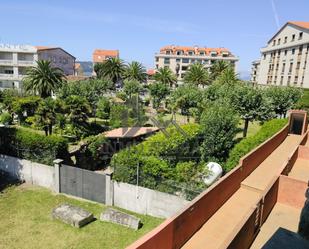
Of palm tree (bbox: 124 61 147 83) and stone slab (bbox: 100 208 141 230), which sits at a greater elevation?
palm tree (bbox: 124 61 147 83)

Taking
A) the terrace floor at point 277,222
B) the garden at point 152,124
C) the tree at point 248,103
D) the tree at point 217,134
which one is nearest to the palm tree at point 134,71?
the garden at point 152,124

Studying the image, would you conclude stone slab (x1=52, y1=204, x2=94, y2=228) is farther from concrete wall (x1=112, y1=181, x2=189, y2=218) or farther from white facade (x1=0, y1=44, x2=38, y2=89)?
white facade (x1=0, y1=44, x2=38, y2=89)

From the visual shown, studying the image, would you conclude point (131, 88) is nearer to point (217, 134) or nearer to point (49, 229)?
point (217, 134)

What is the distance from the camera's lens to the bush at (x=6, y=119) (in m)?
33.2

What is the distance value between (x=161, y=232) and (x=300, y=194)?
6592 mm

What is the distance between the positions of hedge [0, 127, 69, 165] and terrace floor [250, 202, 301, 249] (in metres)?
12.9

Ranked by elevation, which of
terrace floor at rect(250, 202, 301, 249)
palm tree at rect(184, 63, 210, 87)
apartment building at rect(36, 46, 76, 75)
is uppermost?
apartment building at rect(36, 46, 76, 75)

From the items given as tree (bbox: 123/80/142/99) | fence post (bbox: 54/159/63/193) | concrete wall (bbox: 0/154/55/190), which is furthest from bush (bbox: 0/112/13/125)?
tree (bbox: 123/80/142/99)

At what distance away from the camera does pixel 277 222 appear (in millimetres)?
9969

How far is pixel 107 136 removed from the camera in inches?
857

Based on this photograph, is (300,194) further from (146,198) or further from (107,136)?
(107,136)

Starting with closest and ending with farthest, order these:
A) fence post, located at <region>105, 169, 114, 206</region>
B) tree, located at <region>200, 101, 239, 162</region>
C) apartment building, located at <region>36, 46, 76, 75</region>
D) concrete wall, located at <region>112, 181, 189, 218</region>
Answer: concrete wall, located at <region>112, 181, 189, 218</region> < fence post, located at <region>105, 169, 114, 206</region> < tree, located at <region>200, 101, 239, 162</region> < apartment building, located at <region>36, 46, 76, 75</region>

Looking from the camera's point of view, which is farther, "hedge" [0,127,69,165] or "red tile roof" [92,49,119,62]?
"red tile roof" [92,49,119,62]

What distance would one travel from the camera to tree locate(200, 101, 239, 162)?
1955 cm
